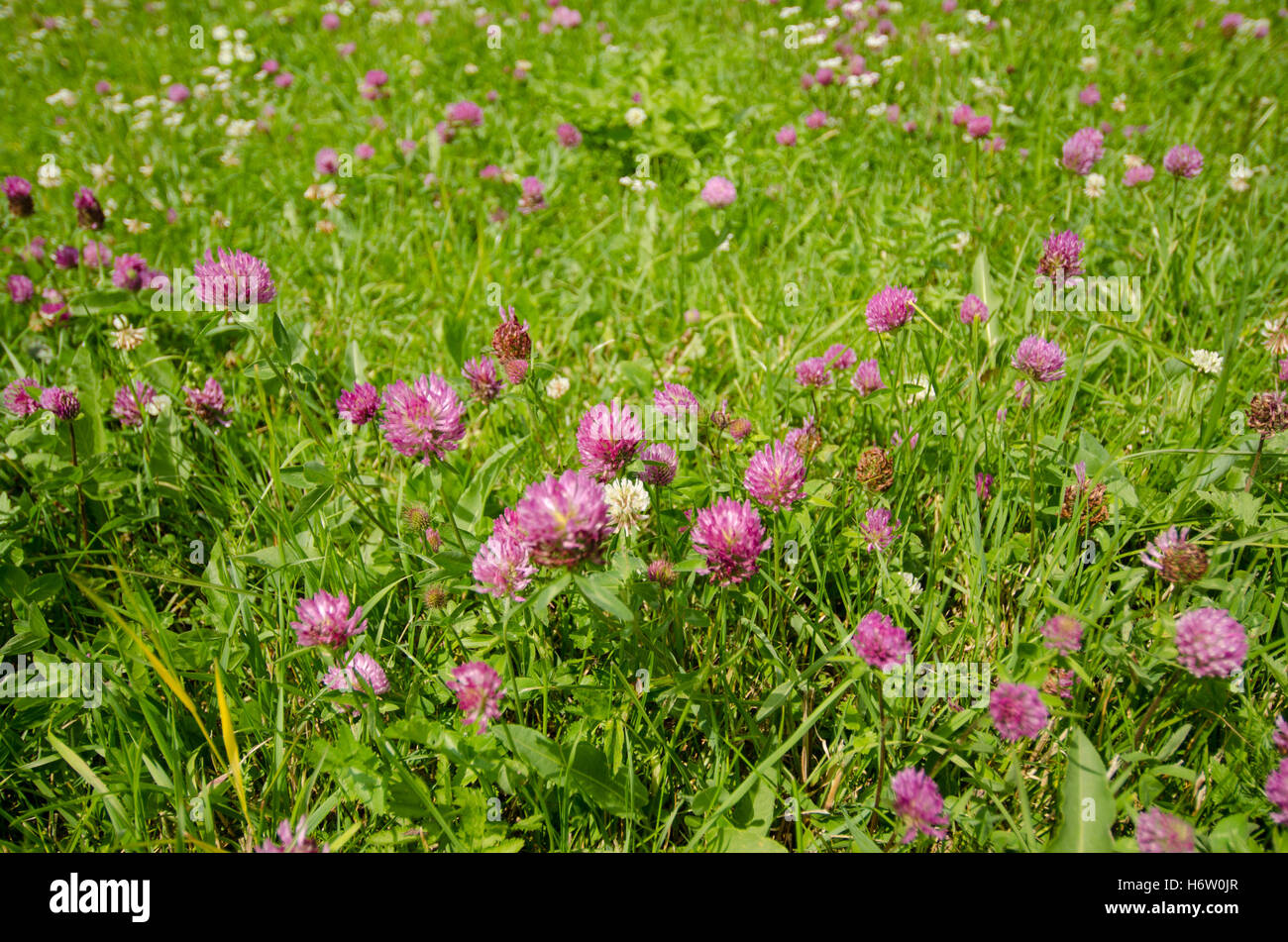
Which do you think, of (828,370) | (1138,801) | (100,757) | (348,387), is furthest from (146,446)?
(1138,801)

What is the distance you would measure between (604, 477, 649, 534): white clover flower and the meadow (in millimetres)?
18

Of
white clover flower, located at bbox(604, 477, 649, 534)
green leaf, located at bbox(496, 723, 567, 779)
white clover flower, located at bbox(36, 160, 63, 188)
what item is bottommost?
green leaf, located at bbox(496, 723, 567, 779)

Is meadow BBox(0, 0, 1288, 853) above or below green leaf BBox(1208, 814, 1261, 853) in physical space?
above

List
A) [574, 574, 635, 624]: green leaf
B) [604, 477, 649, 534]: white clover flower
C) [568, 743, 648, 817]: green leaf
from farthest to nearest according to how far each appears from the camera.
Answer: [604, 477, 649, 534]: white clover flower → [568, 743, 648, 817]: green leaf → [574, 574, 635, 624]: green leaf

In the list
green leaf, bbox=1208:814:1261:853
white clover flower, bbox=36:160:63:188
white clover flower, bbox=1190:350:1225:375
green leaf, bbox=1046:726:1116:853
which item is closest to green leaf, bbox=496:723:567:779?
green leaf, bbox=1046:726:1116:853

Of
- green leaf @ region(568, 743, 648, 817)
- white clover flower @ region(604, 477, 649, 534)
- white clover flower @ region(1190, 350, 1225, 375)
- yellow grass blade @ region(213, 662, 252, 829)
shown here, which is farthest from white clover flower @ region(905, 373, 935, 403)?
yellow grass blade @ region(213, 662, 252, 829)

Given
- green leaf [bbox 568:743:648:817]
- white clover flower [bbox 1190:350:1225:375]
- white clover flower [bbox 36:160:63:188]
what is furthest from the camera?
white clover flower [bbox 36:160:63:188]

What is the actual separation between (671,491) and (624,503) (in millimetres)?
319

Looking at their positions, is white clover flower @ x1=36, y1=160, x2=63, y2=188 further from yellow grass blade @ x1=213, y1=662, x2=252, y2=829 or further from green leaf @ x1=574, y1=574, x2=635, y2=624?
green leaf @ x1=574, y1=574, x2=635, y2=624

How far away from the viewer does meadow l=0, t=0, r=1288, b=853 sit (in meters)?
1.41

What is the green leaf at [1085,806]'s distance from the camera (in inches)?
→ 49.2

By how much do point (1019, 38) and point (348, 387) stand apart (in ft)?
13.7

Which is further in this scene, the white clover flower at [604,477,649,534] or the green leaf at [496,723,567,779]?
the white clover flower at [604,477,649,534]
